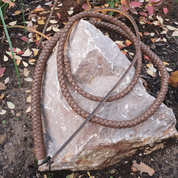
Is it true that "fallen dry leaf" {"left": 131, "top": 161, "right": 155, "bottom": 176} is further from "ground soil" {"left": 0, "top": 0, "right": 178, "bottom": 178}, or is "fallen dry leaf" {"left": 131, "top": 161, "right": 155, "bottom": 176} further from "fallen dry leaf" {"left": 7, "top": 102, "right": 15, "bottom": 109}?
"fallen dry leaf" {"left": 7, "top": 102, "right": 15, "bottom": 109}

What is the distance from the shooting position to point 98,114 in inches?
39.9

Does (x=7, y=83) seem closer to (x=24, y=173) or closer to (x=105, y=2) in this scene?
(x=24, y=173)

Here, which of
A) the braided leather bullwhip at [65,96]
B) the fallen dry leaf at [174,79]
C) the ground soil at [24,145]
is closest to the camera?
the braided leather bullwhip at [65,96]

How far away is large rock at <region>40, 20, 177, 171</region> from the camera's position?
98 centimetres

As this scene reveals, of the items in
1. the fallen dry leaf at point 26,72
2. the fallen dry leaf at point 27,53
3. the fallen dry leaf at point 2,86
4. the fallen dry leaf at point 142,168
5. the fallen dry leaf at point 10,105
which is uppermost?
the fallen dry leaf at point 27,53

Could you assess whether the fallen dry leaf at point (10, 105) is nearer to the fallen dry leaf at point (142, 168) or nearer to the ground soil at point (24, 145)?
the ground soil at point (24, 145)

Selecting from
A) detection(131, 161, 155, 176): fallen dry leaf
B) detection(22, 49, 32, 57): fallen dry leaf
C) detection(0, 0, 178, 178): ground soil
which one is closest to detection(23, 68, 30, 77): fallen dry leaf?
detection(0, 0, 178, 178): ground soil

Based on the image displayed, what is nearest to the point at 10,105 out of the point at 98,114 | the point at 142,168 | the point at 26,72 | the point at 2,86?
the point at 2,86

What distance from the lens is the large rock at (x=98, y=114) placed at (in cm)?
98

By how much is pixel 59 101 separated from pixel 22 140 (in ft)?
1.16

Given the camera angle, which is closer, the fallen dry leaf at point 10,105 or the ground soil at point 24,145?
the ground soil at point 24,145

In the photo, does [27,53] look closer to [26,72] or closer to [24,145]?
[26,72]

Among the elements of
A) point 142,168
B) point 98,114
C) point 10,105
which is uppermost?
point 98,114

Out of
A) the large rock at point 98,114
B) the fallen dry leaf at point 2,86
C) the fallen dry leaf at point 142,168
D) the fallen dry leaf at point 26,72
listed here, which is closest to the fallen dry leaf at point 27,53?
the fallen dry leaf at point 26,72
